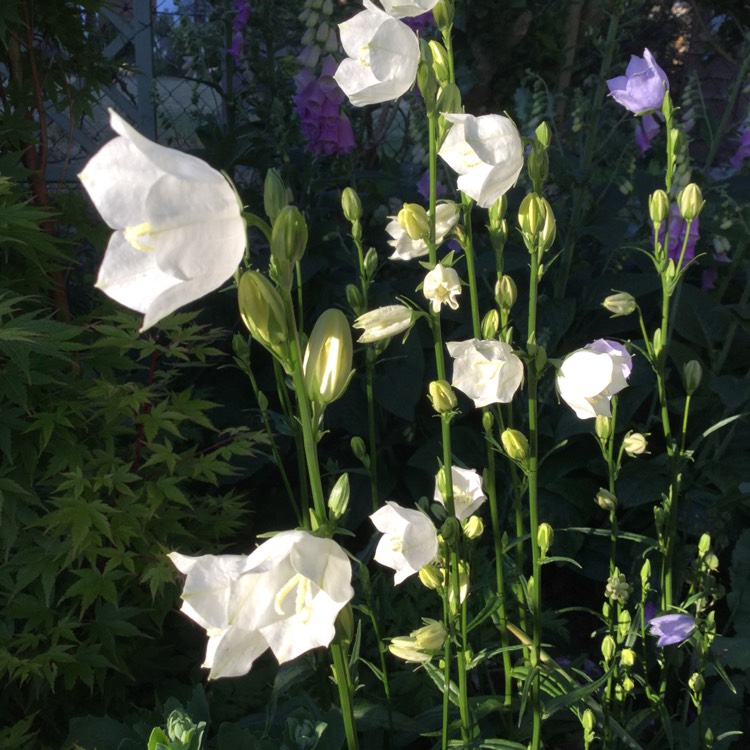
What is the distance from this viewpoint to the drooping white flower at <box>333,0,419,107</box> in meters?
1.02

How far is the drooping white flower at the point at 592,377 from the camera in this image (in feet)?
3.56

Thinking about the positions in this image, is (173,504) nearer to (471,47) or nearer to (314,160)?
(314,160)

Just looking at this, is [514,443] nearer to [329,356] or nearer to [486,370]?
[486,370]

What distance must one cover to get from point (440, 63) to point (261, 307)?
1.79 ft

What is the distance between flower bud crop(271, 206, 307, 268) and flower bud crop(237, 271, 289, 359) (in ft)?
0.10

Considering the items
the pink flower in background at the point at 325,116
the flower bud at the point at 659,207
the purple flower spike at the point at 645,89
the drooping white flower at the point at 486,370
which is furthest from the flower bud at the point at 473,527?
the pink flower in background at the point at 325,116

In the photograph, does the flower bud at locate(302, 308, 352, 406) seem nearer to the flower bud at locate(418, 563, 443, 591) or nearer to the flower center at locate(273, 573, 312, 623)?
the flower center at locate(273, 573, 312, 623)

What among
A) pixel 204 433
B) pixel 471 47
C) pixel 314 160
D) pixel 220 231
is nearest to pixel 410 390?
pixel 204 433

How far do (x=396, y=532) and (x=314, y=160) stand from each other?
6.58 ft

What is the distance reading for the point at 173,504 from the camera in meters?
1.96

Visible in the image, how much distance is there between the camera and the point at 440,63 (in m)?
1.08

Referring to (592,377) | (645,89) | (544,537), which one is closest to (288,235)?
(592,377)

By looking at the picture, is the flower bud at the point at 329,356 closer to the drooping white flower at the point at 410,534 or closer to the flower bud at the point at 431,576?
the drooping white flower at the point at 410,534

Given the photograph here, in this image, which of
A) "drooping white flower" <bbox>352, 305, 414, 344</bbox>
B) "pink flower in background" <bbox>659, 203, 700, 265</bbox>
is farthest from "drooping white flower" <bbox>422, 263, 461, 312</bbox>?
"pink flower in background" <bbox>659, 203, 700, 265</bbox>
